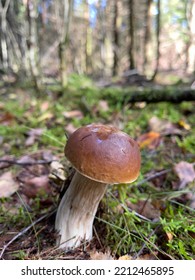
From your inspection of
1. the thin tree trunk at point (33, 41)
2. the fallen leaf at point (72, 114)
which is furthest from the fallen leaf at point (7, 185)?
the thin tree trunk at point (33, 41)

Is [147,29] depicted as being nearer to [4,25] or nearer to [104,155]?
[4,25]

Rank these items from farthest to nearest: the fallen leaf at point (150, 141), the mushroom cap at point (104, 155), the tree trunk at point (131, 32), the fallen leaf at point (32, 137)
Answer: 1. the tree trunk at point (131, 32)
2. the fallen leaf at point (32, 137)
3. the fallen leaf at point (150, 141)
4. the mushroom cap at point (104, 155)

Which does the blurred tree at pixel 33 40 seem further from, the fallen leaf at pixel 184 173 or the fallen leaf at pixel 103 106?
the fallen leaf at pixel 184 173

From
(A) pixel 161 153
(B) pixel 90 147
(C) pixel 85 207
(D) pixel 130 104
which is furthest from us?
(D) pixel 130 104

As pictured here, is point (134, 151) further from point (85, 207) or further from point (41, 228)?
point (41, 228)

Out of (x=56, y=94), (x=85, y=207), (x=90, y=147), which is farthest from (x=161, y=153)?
(x=56, y=94)

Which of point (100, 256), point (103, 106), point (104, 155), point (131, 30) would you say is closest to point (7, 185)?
point (100, 256)
